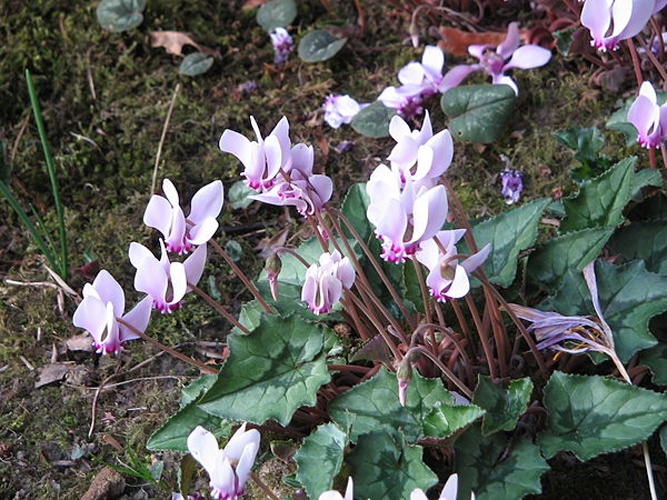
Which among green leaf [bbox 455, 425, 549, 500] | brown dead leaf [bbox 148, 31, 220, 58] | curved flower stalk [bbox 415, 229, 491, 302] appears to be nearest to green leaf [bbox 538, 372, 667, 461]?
green leaf [bbox 455, 425, 549, 500]

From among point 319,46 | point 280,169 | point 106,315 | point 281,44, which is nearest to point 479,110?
point 319,46

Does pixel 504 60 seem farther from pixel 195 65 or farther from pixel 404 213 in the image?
pixel 404 213

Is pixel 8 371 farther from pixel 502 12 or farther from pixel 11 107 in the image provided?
pixel 502 12

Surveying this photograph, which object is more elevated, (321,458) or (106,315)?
(106,315)

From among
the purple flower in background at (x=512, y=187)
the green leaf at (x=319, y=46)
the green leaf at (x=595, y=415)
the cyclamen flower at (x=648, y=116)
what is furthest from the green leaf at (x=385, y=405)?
the green leaf at (x=319, y=46)

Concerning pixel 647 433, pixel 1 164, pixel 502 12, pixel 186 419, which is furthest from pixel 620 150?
pixel 1 164
